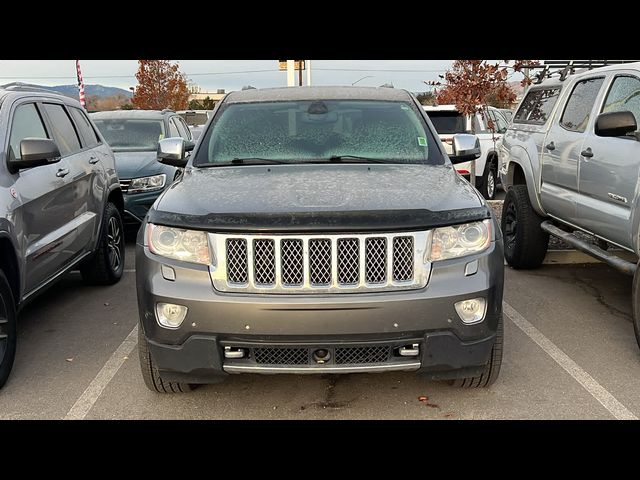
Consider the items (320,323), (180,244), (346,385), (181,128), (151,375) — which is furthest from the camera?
(181,128)

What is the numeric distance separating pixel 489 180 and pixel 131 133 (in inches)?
261

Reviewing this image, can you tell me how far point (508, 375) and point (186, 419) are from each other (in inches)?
79.1

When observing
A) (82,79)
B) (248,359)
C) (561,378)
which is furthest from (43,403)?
(82,79)

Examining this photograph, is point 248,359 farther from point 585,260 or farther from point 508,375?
point 585,260

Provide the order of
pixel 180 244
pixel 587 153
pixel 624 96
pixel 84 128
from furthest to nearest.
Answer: pixel 84 128, pixel 587 153, pixel 624 96, pixel 180 244

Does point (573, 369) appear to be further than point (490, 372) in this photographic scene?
Yes

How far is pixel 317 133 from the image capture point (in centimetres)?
448

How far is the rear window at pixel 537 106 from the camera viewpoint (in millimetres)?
6375

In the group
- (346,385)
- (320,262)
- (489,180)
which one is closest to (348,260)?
(320,262)

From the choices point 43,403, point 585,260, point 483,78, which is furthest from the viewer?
point 483,78

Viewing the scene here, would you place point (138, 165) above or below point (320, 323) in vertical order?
below

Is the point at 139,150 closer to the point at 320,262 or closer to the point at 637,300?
the point at 320,262

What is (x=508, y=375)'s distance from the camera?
13.3ft

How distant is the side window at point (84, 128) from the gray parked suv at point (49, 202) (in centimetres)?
1
